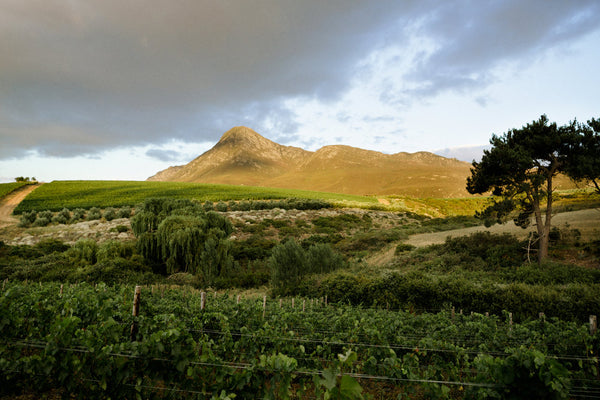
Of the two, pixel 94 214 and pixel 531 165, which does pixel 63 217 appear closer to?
pixel 94 214

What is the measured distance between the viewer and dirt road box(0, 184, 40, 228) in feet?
122

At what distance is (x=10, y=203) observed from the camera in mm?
45594

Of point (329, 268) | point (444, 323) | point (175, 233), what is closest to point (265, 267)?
point (329, 268)

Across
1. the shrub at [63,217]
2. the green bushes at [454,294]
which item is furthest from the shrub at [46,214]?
the green bushes at [454,294]

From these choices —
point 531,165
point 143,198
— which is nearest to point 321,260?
point 531,165

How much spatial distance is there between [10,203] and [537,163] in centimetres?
6376

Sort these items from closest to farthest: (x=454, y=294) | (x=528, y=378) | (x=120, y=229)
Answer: (x=528, y=378) < (x=454, y=294) < (x=120, y=229)

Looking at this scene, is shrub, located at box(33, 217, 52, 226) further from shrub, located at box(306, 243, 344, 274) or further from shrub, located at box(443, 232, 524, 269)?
shrub, located at box(443, 232, 524, 269)

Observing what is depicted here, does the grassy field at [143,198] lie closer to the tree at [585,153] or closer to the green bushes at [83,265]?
the green bushes at [83,265]

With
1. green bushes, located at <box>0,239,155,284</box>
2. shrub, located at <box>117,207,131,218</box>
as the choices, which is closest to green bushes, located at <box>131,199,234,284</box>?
green bushes, located at <box>0,239,155,284</box>

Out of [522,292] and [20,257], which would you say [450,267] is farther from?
[20,257]

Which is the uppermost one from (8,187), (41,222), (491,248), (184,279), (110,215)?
(8,187)

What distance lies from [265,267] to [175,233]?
6.65m

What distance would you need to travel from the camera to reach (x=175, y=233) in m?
20.2
